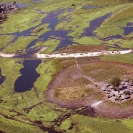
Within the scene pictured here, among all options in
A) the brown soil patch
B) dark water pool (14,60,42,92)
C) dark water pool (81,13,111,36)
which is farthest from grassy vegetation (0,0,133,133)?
A: dark water pool (81,13,111,36)

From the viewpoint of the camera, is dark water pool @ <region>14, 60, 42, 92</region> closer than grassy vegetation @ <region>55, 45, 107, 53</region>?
Yes

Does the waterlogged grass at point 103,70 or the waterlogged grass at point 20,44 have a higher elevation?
the waterlogged grass at point 103,70

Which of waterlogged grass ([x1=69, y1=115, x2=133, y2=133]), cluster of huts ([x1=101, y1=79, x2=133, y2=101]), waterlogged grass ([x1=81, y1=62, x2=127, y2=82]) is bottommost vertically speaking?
waterlogged grass ([x1=81, y1=62, x2=127, y2=82])

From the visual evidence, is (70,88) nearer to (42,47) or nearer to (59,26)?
(42,47)

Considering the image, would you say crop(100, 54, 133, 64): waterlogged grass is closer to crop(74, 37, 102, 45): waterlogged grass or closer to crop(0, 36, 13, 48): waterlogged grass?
crop(74, 37, 102, 45): waterlogged grass

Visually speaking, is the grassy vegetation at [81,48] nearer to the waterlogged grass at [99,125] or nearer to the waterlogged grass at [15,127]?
the waterlogged grass at [99,125]

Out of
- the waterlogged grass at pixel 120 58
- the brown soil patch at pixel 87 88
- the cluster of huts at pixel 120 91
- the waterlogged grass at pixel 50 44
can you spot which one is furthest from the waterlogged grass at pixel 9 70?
the waterlogged grass at pixel 120 58

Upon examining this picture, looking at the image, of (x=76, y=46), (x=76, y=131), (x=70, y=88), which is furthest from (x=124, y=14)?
(x=76, y=131)
